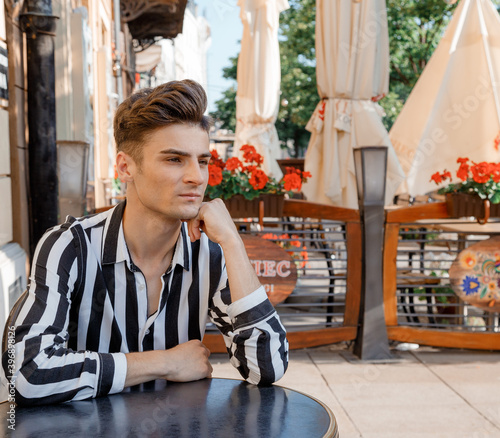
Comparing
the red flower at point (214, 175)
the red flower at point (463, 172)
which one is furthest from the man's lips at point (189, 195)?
the red flower at point (463, 172)

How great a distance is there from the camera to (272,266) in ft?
15.7

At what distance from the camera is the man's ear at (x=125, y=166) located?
6.45 feet

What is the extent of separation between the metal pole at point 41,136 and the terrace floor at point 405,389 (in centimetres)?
163

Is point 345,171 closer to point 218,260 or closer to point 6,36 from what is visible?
point 6,36

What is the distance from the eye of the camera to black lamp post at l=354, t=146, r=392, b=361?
480 centimetres

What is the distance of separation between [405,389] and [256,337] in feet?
8.43

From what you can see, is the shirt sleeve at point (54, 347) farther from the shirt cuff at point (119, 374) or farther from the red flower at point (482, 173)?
the red flower at point (482, 173)

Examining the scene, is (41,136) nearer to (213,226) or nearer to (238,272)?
(213,226)

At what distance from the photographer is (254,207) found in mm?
4688

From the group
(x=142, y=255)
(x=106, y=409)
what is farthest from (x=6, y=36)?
(x=106, y=409)

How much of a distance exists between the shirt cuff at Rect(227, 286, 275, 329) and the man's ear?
0.49 metres

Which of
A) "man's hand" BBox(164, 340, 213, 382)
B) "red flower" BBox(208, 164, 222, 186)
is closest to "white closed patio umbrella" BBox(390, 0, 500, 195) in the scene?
"red flower" BBox(208, 164, 222, 186)

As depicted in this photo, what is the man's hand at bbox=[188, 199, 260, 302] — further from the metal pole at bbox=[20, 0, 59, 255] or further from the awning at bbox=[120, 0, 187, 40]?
the awning at bbox=[120, 0, 187, 40]

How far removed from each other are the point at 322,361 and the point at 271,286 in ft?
2.22
